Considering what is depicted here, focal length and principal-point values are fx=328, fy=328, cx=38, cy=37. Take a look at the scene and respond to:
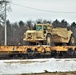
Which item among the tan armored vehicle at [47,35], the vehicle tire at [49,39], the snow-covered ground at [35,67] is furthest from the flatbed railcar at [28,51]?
the snow-covered ground at [35,67]

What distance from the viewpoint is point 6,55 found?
35.6 meters

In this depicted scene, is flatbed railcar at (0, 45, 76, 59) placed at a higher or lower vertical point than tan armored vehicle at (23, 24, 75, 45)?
lower

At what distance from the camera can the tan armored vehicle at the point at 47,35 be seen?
38.6 metres

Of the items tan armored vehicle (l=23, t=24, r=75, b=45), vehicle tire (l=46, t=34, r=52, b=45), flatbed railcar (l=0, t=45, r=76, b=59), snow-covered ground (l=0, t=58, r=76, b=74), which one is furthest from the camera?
tan armored vehicle (l=23, t=24, r=75, b=45)

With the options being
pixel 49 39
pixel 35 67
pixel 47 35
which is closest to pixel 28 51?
pixel 49 39

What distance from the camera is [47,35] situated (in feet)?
127

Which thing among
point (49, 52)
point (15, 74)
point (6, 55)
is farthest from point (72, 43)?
point (15, 74)

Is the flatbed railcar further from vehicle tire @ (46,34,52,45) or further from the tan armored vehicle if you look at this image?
the tan armored vehicle

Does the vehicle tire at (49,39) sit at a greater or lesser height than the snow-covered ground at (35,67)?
greater

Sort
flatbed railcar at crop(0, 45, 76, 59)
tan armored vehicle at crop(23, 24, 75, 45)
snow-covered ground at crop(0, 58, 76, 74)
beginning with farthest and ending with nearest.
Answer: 1. tan armored vehicle at crop(23, 24, 75, 45)
2. flatbed railcar at crop(0, 45, 76, 59)
3. snow-covered ground at crop(0, 58, 76, 74)

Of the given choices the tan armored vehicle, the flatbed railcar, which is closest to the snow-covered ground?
the flatbed railcar

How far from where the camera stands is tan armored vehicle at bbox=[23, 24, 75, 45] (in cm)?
3859

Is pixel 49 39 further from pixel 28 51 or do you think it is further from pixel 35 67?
pixel 35 67

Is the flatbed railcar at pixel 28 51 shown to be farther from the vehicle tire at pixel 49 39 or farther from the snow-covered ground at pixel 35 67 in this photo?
the snow-covered ground at pixel 35 67
